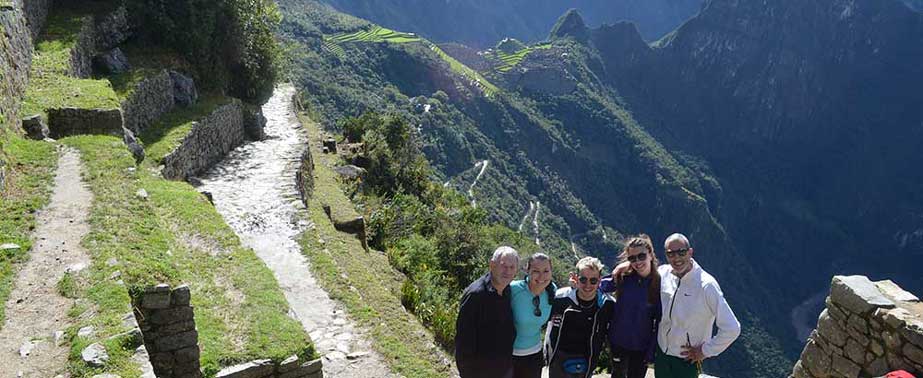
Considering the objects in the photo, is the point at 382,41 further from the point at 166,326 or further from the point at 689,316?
the point at 689,316

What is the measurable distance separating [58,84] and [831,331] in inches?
529

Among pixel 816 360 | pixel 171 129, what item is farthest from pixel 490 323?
pixel 171 129

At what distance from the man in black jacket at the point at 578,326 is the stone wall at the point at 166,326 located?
3.36 metres

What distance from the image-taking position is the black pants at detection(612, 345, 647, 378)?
532 centimetres

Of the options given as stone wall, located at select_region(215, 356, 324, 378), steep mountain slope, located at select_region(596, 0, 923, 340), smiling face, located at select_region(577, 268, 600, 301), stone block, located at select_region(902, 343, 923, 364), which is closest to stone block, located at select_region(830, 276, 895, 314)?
stone block, located at select_region(902, 343, 923, 364)

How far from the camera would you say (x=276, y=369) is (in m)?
5.83

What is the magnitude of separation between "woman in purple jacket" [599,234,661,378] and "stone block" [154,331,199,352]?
12.5ft

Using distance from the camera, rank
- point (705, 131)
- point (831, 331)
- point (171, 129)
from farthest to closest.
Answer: point (705, 131) < point (171, 129) < point (831, 331)

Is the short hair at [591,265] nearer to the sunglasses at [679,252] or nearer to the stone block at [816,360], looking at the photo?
the sunglasses at [679,252]

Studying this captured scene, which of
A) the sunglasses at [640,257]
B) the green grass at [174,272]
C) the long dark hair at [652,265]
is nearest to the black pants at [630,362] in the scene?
the long dark hair at [652,265]

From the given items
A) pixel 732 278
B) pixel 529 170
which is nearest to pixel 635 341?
pixel 529 170

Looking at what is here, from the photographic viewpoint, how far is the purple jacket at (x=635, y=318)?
5152 millimetres

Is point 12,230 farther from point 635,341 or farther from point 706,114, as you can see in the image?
point 706,114

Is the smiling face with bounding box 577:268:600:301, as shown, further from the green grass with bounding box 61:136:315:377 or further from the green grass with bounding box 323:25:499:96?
the green grass with bounding box 323:25:499:96
